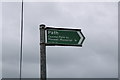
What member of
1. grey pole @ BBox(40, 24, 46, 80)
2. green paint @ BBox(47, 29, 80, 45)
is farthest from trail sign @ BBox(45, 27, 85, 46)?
grey pole @ BBox(40, 24, 46, 80)

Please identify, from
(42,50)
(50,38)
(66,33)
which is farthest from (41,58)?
(66,33)

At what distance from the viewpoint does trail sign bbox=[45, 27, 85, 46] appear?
4848mm

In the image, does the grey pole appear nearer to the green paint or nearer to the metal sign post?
the metal sign post

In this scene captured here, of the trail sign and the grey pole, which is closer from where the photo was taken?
the grey pole

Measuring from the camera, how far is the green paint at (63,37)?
4.86m

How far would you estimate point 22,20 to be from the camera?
4.71 m

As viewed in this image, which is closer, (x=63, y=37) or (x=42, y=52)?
(x=42, y=52)

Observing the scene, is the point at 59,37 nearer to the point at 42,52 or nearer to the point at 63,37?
the point at 63,37

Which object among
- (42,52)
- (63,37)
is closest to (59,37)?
(63,37)

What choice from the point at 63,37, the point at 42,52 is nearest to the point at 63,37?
the point at 63,37

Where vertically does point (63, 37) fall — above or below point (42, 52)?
above

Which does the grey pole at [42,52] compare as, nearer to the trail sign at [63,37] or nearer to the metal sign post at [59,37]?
the metal sign post at [59,37]

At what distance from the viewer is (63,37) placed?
4953mm

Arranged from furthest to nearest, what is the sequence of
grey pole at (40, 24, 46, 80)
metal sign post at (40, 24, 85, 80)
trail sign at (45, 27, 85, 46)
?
1. trail sign at (45, 27, 85, 46)
2. metal sign post at (40, 24, 85, 80)
3. grey pole at (40, 24, 46, 80)
